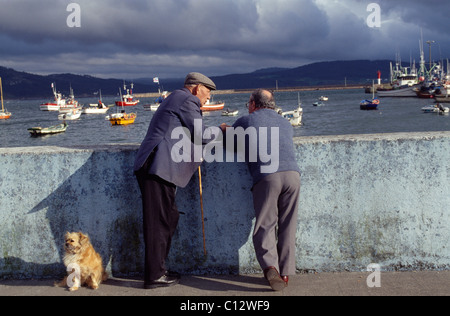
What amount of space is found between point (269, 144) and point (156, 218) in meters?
1.15

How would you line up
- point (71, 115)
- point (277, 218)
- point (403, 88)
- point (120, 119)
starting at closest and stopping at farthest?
point (277, 218)
point (120, 119)
point (71, 115)
point (403, 88)

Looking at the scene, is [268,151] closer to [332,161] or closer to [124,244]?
[332,161]

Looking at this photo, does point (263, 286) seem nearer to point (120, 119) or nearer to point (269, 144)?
point (269, 144)

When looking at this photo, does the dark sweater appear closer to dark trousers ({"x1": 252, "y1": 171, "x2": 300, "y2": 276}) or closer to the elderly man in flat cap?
dark trousers ({"x1": 252, "y1": 171, "x2": 300, "y2": 276})

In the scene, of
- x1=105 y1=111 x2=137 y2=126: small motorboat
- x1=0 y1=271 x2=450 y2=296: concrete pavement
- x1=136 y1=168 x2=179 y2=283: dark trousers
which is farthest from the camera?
x1=105 y1=111 x2=137 y2=126: small motorboat

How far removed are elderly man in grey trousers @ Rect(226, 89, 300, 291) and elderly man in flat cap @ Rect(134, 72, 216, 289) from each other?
0.46 metres

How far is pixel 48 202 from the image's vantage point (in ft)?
14.6

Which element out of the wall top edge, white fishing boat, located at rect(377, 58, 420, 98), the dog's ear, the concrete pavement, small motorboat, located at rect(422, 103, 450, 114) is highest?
white fishing boat, located at rect(377, 58, 420, 98)

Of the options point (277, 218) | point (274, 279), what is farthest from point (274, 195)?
point (274, 279)

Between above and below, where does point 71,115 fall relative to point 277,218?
above

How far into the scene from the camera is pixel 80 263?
13.7ft

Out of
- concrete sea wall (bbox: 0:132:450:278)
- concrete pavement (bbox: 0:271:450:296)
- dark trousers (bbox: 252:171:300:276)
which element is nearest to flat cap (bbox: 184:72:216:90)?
concrete sea wall (bbox: 0:132:450:278)

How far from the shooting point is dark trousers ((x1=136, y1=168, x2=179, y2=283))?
13.5 ft
